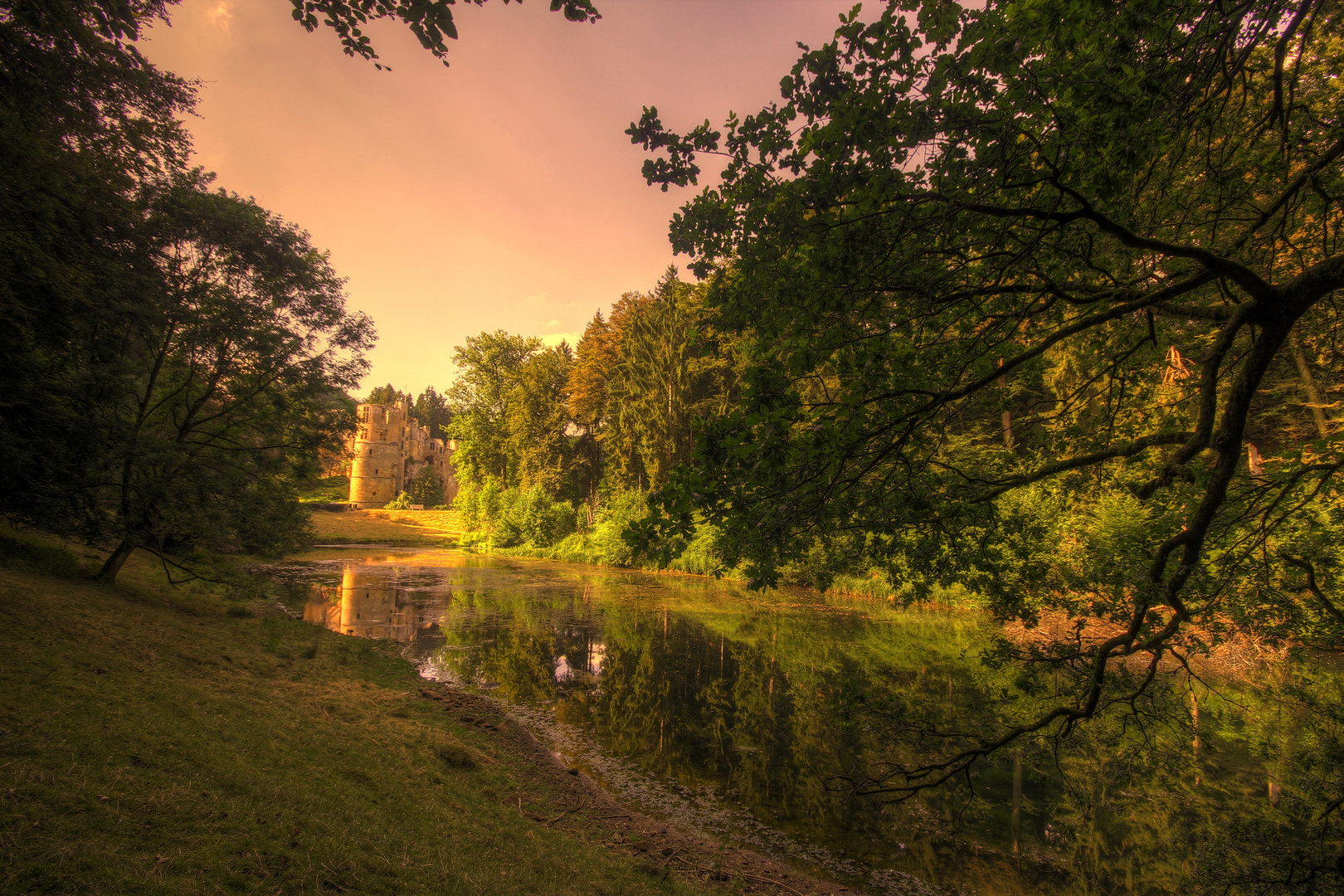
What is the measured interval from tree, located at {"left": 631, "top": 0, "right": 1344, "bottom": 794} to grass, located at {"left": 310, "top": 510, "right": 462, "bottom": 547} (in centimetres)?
3915

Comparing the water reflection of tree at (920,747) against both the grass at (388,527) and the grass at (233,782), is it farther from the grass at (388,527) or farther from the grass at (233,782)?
the grass at (388,527)

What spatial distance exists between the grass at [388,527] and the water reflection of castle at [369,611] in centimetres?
1754

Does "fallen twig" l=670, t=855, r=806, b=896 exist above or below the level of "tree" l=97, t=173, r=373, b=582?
below

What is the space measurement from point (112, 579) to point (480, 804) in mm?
10631

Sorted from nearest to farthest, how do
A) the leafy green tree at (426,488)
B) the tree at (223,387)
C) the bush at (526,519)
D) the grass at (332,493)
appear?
the tree at (223,387)
the bush at (526,519)
the grass at (332,493)
the leafy green tree at (426,488)

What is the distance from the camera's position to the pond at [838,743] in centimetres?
546

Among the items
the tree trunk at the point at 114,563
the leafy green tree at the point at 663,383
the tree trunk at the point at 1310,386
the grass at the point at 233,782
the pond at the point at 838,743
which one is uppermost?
the leafy green tree at the point at 663,383

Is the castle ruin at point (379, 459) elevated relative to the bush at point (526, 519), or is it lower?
elevated

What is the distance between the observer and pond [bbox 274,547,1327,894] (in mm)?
5461

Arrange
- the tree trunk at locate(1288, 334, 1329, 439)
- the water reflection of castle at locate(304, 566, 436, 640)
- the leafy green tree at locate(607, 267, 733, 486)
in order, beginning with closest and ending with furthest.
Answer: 1. the tree trunk at locate(1288, 334, 1329, 439)
2. the water reflection of castle at locate(304, 566, 436, 640)
3. the leafy green tree at locate(607, 267, 733, 486)

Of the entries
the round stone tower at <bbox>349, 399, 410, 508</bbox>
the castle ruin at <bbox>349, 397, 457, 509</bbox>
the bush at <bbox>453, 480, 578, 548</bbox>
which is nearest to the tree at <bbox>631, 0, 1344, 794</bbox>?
the bush at <bbox>453, 480, 578, 548</bbox>

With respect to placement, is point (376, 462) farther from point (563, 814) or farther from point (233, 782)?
point (233, 782)

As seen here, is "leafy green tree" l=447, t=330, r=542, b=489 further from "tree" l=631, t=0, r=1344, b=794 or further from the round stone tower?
"tree" l=631, t=0, r=1344, b=794

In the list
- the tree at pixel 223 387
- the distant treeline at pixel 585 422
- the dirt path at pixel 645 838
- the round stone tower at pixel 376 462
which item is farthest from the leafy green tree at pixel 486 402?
the dirt path at pixel 645 838
